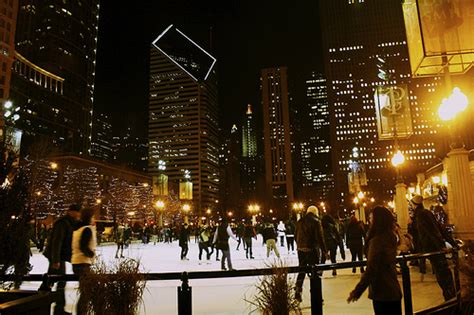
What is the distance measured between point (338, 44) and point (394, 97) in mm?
92914

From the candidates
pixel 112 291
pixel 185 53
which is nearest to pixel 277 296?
pixel 112 291

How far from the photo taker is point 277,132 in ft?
416

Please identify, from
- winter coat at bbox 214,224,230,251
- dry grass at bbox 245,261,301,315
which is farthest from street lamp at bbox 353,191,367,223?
dry grass at bbox 245,261,301,315

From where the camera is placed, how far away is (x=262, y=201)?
86.9m

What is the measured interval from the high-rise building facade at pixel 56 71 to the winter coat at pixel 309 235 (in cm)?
8807

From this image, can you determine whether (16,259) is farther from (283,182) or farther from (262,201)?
(283,182)

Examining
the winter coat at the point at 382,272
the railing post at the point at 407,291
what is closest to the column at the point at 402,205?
the railing post at the point at 407,291

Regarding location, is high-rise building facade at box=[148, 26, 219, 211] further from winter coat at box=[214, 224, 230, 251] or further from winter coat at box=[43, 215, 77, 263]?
winter coat at box=[43, 215, 77, 263]

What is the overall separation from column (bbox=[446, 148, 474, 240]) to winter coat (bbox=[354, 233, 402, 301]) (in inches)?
240

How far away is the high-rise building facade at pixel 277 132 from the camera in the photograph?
387 ft

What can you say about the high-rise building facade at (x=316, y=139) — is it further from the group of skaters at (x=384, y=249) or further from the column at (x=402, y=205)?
the group of skaters at (x=384, y=249)

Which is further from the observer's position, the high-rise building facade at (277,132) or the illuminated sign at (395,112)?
the high-rise building facade at (277,132)

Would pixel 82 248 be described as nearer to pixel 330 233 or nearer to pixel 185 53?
pixel 330 233

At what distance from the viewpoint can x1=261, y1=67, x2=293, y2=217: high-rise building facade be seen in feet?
387
